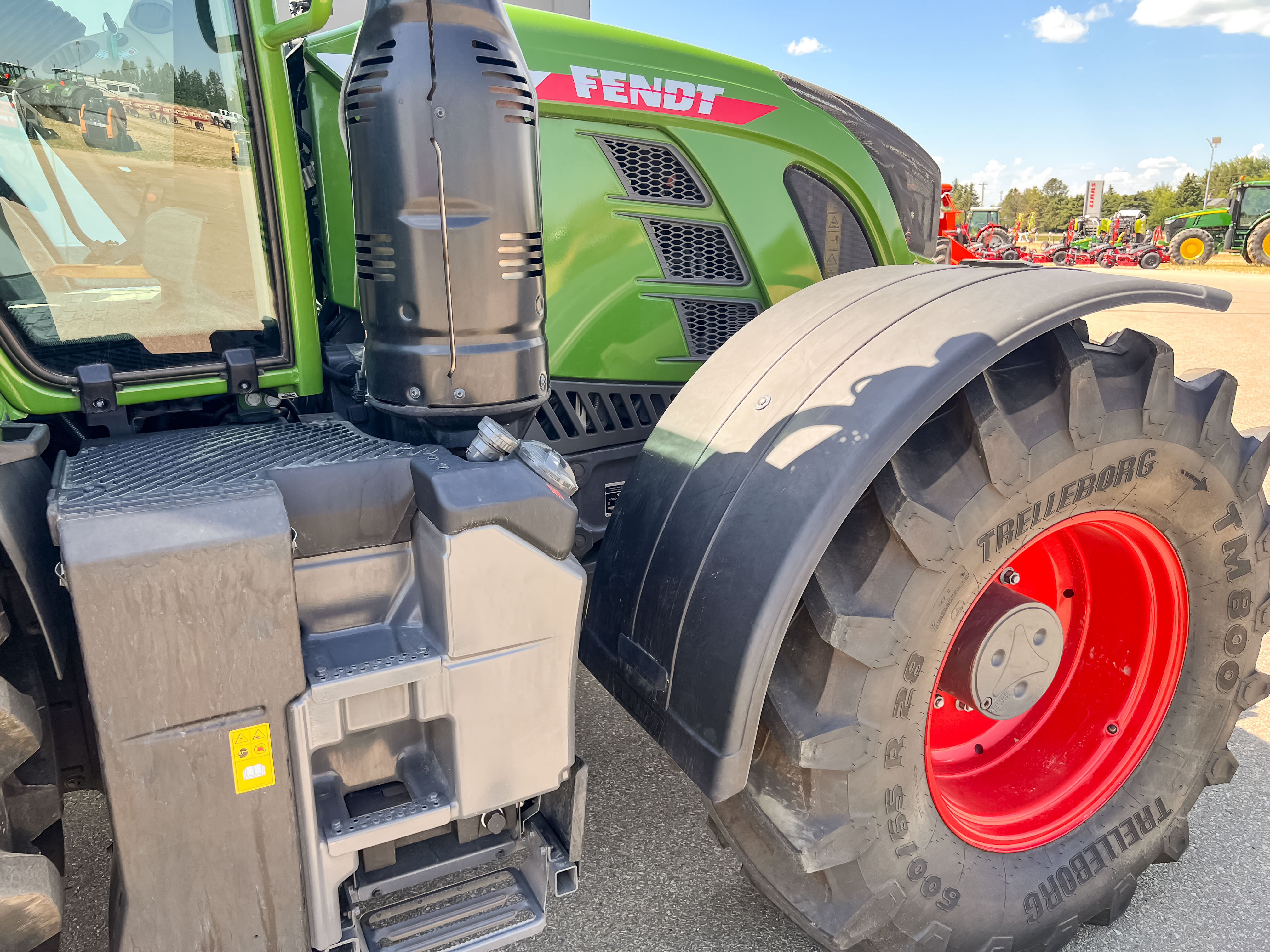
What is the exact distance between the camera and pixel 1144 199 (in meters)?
59.6

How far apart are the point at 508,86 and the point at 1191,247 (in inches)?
1107

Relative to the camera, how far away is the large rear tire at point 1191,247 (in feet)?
78.3

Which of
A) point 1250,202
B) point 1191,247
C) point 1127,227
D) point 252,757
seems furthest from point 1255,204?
point 252,757

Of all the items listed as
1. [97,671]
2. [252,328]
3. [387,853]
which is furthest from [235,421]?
[387,853]

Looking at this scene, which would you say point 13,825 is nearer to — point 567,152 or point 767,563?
point 767,563

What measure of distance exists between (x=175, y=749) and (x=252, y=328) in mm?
840

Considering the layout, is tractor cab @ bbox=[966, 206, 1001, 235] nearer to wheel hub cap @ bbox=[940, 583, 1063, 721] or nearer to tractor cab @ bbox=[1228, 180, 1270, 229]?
tractor cab @ bbox=[1228, 180, 1270, 229]

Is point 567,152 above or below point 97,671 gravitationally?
above

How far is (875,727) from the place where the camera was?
1.54 meters

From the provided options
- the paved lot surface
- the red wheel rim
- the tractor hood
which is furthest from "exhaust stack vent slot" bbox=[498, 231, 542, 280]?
the tractor hood

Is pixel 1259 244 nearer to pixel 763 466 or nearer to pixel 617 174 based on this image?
→ pixel 617 174

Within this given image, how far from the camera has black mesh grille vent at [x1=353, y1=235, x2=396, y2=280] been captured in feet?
4.71

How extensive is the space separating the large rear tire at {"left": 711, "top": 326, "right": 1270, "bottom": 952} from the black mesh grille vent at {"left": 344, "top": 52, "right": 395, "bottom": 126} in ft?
3.48

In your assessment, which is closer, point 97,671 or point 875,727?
point 97,671
